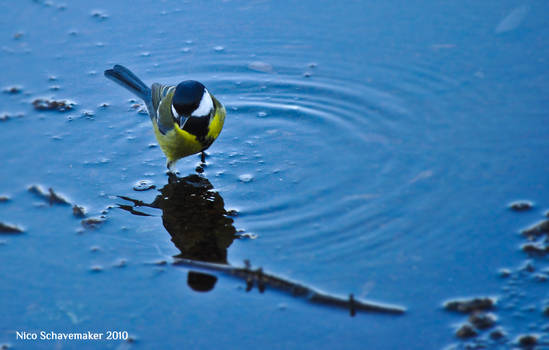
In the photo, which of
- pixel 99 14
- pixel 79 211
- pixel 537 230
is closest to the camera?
pixel 537 230

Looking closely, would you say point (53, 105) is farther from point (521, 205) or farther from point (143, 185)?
point (521, 205)

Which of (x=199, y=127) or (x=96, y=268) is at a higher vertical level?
(x=199, y=127)

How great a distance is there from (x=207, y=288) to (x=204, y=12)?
13.4 ft

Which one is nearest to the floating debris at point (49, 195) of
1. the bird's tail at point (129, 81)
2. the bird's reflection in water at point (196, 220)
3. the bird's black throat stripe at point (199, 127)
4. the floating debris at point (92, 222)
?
Answer: the floating debris at point (92, 222)

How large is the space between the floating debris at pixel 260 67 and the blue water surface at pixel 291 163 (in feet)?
0.08

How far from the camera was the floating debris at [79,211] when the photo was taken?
5.12 m

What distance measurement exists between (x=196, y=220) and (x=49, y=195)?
3.81ft

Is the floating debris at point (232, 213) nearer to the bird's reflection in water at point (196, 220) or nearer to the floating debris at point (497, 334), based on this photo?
the bird's reflection in water at point (196, 220)

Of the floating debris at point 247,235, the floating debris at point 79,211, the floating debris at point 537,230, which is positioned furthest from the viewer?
the floating debris at point 79,211

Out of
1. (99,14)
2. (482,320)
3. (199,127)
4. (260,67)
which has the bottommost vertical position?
(482,320)

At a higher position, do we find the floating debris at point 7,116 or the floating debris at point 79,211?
the floating debris at point 7,116

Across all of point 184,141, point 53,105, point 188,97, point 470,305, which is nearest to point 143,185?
point 184,141

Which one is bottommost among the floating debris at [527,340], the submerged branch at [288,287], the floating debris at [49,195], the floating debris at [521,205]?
the floating debris at [527,340]

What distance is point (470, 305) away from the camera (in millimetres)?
3898
